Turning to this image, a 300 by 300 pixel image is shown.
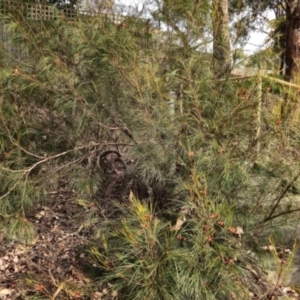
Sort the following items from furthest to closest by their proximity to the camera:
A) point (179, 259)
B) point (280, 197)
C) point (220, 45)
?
point (220, 45) < point (280, 197) < point (179, 259)

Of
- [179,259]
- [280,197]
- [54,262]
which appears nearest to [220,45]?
[280,197]

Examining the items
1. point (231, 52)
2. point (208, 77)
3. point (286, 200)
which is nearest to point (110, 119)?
point (208, 77)

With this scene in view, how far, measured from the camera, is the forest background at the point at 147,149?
8.43ft

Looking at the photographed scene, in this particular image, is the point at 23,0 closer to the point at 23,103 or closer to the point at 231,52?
the point at 23,103

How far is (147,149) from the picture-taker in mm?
3014

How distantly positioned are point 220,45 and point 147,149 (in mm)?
929

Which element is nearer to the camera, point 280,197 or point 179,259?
point 179,259

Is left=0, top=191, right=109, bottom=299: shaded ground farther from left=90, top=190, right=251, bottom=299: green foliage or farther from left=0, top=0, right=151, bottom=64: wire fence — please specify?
left=0, top=0, right=151, bottom=64: wire fence

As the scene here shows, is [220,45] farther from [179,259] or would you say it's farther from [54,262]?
[54,262]

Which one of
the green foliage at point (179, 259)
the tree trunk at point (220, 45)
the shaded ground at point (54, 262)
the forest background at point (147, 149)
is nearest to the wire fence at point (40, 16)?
the forest background at point (147, 149)

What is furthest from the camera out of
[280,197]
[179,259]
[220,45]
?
[220,45]

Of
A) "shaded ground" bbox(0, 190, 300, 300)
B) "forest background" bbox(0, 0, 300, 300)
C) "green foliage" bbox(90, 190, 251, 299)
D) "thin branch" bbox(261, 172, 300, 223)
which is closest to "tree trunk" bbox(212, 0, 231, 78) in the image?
"forest background" bbox(0, 0, 300, 300)

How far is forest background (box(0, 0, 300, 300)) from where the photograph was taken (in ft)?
8.43

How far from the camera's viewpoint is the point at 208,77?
Answer: 3.12m
